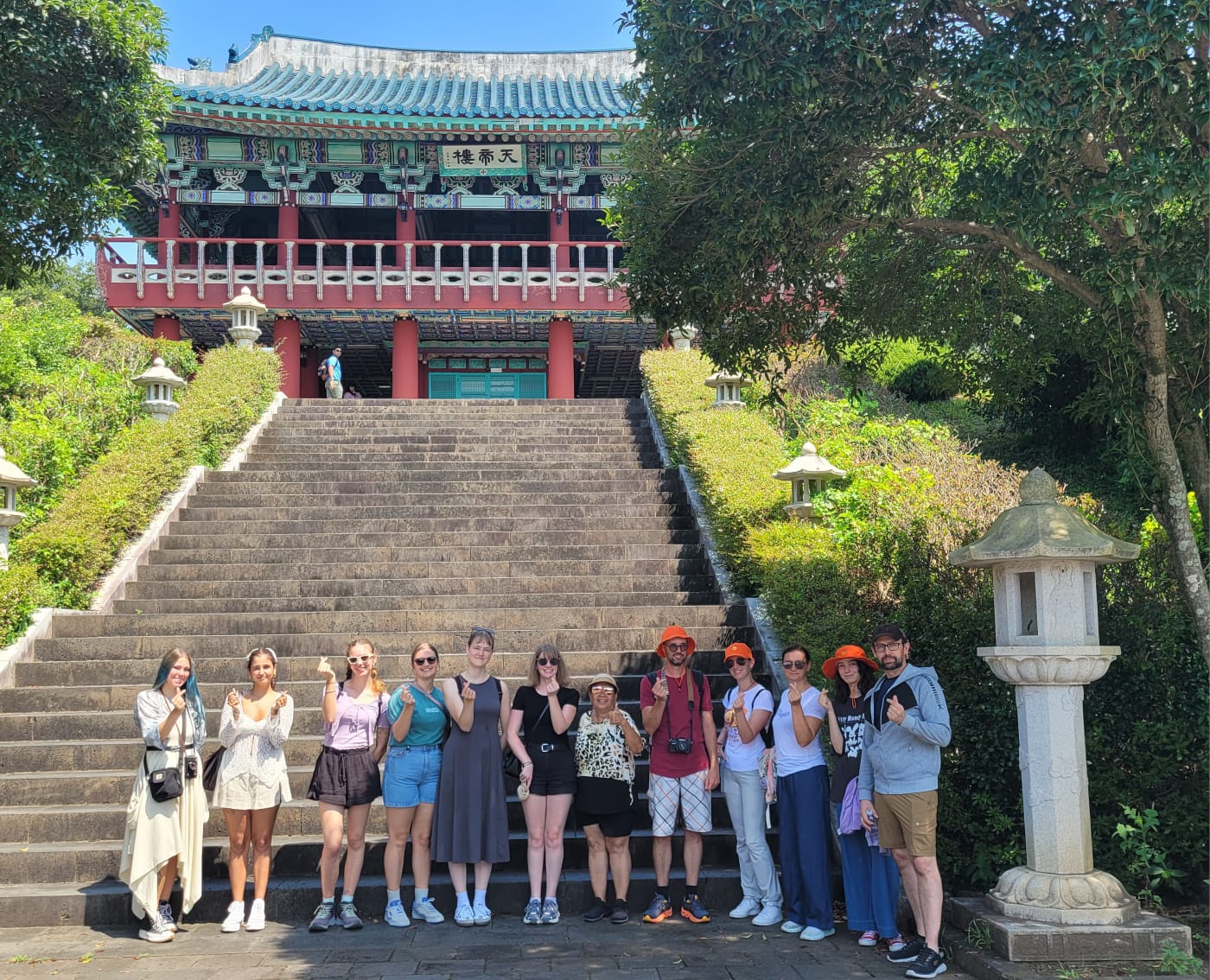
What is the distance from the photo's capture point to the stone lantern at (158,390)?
13.0 metres

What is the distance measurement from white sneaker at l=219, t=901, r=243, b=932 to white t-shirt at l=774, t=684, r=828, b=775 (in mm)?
2892

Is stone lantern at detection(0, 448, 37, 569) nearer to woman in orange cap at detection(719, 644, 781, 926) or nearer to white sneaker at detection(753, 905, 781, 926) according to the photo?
woman in orange cap at detection(719, 644, 781, 926)

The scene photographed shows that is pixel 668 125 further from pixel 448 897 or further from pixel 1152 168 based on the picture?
pixel 448 897

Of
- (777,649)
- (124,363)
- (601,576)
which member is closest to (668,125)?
(777,649)

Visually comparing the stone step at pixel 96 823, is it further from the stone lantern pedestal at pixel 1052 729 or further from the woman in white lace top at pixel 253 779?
the stone lantern pedestal at pixel 1052 729

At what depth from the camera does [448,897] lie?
600 cm

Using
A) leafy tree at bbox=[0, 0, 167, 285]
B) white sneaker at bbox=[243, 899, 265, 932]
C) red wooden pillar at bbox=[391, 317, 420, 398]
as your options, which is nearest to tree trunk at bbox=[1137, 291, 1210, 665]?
white sneaker at bbox=[243, 899, 265, 932]

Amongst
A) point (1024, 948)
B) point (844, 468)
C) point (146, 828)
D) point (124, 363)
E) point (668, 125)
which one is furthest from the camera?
point (124, 363)

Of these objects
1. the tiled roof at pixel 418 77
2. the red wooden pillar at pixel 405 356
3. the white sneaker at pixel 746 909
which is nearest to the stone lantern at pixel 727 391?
the white sneaker at pixel 746 909

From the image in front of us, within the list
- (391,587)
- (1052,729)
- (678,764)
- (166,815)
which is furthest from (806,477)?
(166,815)

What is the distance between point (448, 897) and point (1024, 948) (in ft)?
9.68

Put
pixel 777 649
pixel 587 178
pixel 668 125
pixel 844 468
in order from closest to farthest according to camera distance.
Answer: pixel 668 125 < pixel 777 649 < pixel 844 468 < pixel 587 178

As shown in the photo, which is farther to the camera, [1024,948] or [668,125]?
[668,125]

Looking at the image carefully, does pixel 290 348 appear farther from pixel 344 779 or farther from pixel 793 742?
pixel 793 742
